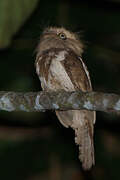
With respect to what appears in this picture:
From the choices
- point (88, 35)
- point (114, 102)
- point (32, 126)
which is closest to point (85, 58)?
point (88, 35)

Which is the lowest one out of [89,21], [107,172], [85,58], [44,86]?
[107,172]

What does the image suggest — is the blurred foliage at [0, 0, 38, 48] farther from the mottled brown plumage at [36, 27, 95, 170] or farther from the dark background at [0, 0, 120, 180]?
the dark background at [0, 0, 120, 180]

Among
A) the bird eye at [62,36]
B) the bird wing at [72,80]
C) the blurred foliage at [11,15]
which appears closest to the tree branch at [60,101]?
the bird wing at [72,80]

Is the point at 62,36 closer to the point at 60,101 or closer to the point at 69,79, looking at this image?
the point at 69,79

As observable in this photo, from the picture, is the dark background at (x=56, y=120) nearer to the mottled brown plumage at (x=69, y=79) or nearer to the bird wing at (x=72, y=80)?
the mottled brown plumage at (x=69, y=79)

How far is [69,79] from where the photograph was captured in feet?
15.3

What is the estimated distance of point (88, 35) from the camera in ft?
25.1

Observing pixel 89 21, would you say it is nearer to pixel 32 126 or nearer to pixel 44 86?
pixel 32 126

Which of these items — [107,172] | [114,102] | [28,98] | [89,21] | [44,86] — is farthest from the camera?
[89,21]

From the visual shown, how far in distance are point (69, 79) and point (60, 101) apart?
0.56m

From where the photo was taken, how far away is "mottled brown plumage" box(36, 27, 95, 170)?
4672 mm

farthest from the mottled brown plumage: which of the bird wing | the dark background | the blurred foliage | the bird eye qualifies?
the dark background

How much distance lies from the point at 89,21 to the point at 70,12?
34cm

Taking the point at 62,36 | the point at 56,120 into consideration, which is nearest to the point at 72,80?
the point at 62,36
